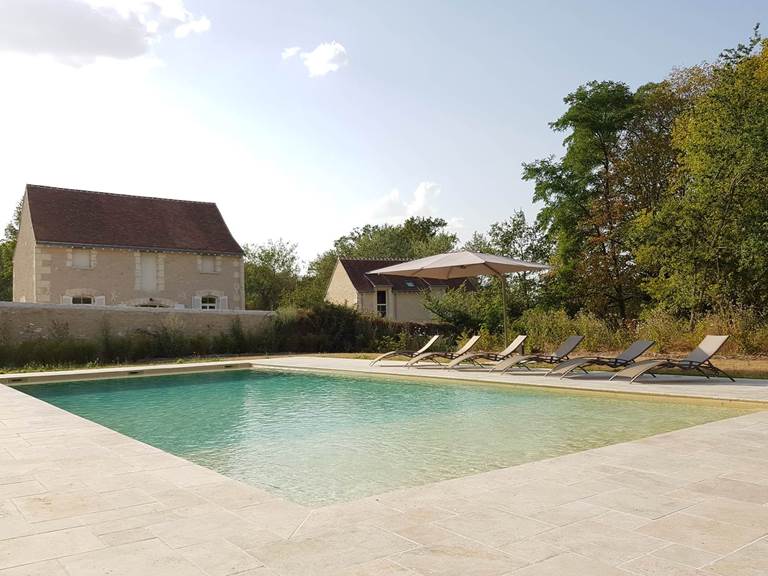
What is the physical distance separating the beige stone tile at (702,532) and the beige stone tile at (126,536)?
8.19 ft

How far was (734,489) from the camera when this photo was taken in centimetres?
387

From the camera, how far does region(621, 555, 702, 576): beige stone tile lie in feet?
8.50

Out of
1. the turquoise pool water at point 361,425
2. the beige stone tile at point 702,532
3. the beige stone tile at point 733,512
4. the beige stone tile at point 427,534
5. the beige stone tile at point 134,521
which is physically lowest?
the turquoise pool water at point 361,425

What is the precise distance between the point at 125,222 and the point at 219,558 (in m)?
26.6

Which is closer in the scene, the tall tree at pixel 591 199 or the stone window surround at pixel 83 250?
the tall tree at pixel 591 199

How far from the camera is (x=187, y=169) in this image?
16219mm

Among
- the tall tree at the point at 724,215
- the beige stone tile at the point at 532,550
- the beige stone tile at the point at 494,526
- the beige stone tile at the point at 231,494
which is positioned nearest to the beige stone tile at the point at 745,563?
the beige stone tile at the point at 532,550

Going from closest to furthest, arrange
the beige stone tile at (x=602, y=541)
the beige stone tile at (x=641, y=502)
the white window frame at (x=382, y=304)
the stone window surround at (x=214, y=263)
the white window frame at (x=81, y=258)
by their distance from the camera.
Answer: the beige stone tile at (x=602, y=541), the beige stone tile at (x=641, y=502), the white window frame at (x=81, y=258), the stone window surround at (x=214, y=263), the white window frame at (x=382, y=304)

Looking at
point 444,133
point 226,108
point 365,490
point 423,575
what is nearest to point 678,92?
point 444,133

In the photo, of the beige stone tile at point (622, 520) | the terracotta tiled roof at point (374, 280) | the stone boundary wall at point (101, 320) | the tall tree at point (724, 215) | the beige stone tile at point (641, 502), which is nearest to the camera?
the beige stone tile at point (622, 520)

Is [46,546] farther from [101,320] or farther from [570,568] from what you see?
[101,320]

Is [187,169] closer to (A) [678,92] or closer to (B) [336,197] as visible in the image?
(B) [336,197]

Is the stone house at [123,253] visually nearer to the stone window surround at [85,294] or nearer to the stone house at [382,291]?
the stone window surround at [85,294]

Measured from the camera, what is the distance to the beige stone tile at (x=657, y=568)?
2.59 metres
